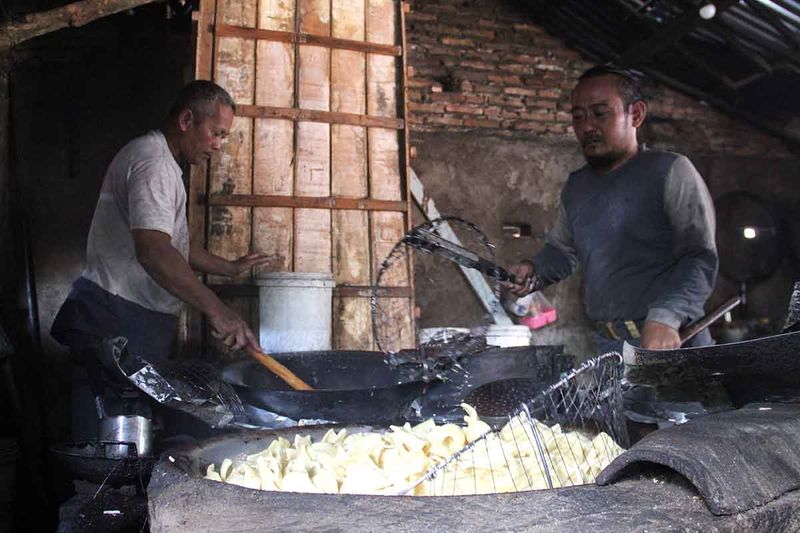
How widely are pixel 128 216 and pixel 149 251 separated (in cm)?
41

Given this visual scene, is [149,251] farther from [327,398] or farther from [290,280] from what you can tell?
[327,398]

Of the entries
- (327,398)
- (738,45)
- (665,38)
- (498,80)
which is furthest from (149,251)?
(738,45)

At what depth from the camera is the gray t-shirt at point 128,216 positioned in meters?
3.38

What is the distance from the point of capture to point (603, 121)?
3.25 metres

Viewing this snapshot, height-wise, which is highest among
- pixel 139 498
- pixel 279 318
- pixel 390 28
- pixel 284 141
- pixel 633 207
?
pixel 390 28

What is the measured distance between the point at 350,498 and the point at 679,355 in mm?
955

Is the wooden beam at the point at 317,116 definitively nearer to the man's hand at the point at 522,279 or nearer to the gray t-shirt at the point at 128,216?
the gray t-shirt at the point at 128,216

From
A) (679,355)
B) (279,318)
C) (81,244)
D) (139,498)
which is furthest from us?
(81,244)

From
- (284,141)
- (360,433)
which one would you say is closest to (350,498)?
(360,433)

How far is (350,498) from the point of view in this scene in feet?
3.64

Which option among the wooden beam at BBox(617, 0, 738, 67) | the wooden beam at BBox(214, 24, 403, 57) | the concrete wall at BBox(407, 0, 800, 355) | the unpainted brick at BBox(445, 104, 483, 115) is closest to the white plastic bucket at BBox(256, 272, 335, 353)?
the wooden beam at BBox(214, 24, 403, 57)

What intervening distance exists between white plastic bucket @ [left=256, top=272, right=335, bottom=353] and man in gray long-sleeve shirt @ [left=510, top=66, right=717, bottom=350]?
1.56 m

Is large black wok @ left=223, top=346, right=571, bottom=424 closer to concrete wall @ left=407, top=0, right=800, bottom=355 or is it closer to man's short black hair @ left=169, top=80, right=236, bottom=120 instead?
man's short black hair @ left=169, top=80, right=236, bottom=120

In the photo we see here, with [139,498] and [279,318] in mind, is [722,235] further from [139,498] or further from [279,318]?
[139,498]
